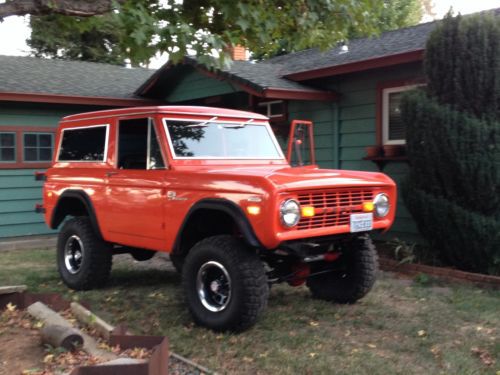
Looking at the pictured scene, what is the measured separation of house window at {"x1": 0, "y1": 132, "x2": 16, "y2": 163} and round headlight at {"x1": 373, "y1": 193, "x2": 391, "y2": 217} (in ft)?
25.9

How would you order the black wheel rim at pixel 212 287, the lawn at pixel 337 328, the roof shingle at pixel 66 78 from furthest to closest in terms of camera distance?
the roof shingle at pixel 66 78 → the black wheel rim at pixel 212 287 → the lawn at pixel 337 328

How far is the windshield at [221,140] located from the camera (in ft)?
18.9

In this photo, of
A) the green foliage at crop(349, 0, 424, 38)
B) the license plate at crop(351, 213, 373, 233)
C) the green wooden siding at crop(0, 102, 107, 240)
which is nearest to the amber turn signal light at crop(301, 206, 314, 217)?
the license plate at crop(351, 213, 373, 233)

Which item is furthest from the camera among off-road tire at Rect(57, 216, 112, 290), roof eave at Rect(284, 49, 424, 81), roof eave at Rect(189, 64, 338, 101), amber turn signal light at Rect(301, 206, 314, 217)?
roof eave at Rect(189, 64, 338, 101)

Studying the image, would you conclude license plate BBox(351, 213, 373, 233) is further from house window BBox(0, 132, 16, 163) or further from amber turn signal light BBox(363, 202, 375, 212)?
house window BBox(0, 132, 16, 163)

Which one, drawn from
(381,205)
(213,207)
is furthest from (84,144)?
(381,205)

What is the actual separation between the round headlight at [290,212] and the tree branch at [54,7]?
2.28m

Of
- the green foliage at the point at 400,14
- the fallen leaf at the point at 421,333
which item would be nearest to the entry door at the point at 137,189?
the fallen leaf at the point at 421,333

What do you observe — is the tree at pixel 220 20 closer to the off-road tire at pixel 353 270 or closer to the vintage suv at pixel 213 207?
the vintage suv at pixel 213 207

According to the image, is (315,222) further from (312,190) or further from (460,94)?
(460,94)

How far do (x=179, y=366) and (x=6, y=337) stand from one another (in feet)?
4.75

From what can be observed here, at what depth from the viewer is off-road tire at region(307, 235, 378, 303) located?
18.9 feet

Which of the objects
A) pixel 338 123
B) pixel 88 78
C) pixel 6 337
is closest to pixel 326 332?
pixel 6 337

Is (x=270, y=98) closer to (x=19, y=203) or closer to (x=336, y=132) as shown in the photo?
(x=336, y=132)
